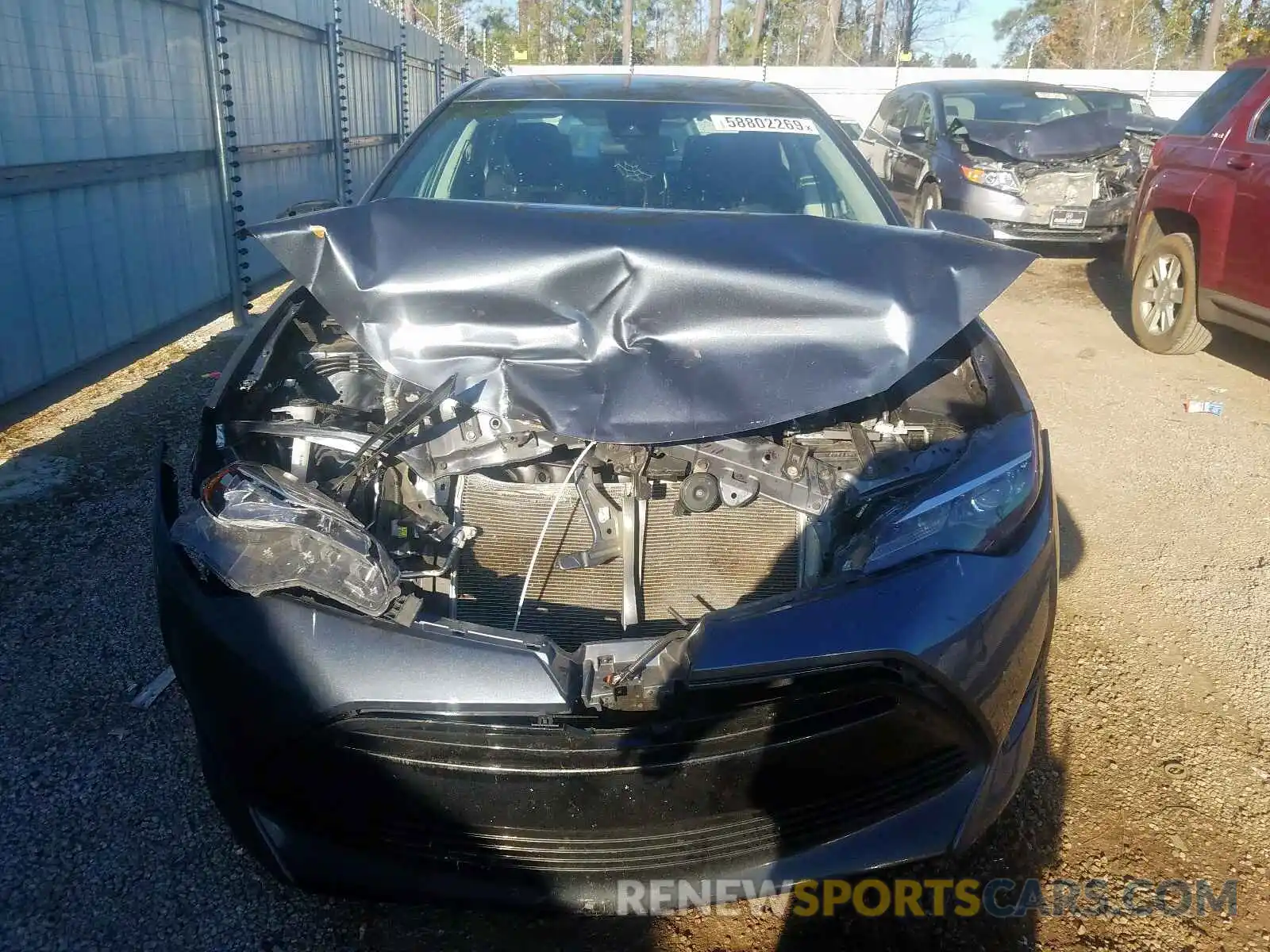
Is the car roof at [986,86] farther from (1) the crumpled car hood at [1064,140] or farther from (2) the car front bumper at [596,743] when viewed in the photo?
(2) the car front bumper at [596,743]

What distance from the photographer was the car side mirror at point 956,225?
2.98m

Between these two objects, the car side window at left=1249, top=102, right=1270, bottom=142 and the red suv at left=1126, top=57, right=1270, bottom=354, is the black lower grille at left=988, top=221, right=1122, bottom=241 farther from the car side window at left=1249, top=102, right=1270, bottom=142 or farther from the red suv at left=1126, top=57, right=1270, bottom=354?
the car side window at left=1249, top=102, right=1270, bottom=142

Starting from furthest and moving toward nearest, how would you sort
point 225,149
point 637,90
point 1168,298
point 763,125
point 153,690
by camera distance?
point 225,149, point 1168,298, point 637,90, point 763,125, point 153,690

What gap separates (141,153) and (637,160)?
4368 mm

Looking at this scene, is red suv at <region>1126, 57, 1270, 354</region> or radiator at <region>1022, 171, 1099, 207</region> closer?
red suv at <region>1126, 57, 1270, 354</region>

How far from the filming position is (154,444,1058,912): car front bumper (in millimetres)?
1711

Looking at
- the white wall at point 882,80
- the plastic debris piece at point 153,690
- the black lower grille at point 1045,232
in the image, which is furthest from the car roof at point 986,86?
the plastic debris piece at point 153,690

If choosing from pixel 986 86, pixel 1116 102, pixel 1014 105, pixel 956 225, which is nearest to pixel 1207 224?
pixel 956 225

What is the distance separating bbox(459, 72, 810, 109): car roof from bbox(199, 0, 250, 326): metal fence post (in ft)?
12.0

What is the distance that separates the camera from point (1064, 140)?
8641mm

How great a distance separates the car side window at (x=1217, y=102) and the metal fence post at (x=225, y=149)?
21.1 feet

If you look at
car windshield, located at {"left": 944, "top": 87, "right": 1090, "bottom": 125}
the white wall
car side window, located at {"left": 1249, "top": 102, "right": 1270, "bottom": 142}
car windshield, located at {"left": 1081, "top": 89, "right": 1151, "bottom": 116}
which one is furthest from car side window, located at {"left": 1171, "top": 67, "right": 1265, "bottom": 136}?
the white wall

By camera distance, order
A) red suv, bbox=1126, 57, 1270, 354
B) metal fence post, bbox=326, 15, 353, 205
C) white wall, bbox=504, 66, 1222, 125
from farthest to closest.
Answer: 1. white wall, bbox=504, 66, 1222, 125
2. metal fence post, bbox=326, 15, 353, 205
3. red suv, bbox=1126, 57, 1270, 354

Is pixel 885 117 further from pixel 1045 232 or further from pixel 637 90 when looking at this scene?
pixel 637 90
